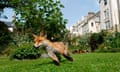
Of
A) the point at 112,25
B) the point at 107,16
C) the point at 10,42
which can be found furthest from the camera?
the point at 107,16

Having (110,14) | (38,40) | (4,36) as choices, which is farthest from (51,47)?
(110,14)

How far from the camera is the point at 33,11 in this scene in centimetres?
4272

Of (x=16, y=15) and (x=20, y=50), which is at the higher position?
(x=16, y=15)

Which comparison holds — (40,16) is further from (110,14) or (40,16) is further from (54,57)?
(54,57)

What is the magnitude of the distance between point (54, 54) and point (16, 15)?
3342 cm

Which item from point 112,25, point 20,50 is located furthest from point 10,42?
point 20,50

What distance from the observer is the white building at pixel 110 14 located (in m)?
57.2

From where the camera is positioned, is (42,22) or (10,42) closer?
(42,22)

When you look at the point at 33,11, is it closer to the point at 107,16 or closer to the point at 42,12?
the point at 42,12

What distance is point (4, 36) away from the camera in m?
53.0

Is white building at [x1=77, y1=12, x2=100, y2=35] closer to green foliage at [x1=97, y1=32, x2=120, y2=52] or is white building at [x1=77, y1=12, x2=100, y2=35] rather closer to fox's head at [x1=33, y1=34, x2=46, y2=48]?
green foliage at [x1=97, y1=32, x2=120, y2=52]

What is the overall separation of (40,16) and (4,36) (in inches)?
485

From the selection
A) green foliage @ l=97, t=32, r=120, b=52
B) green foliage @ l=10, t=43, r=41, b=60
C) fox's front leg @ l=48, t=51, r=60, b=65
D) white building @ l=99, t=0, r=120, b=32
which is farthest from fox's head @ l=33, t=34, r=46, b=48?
white building @ l=99, t=0, r=120, b=32

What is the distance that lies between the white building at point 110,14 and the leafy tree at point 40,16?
14.7 metres
